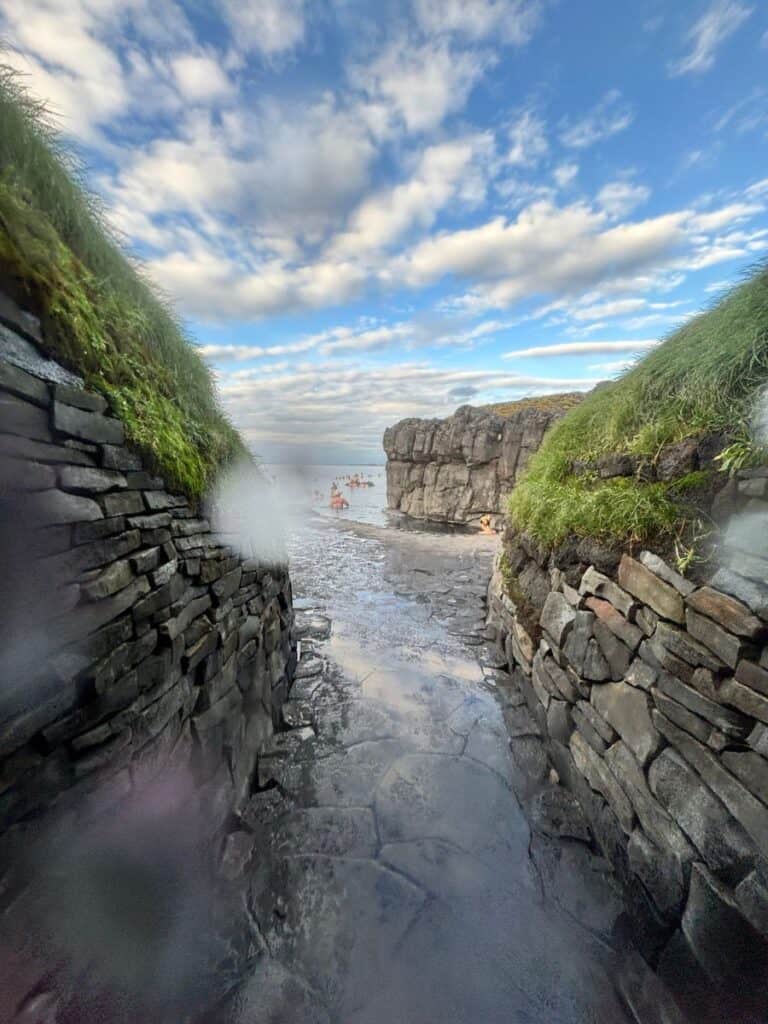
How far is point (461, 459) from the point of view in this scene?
85.6 feet

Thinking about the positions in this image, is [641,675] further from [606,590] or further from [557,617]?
[557,617]

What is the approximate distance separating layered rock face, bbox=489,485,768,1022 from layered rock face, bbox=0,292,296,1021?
2574 mm

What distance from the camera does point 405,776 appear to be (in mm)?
3639

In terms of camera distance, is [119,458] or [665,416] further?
[665,416]

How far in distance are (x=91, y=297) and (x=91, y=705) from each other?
2.40 m

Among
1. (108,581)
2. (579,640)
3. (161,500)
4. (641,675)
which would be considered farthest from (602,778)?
(161,500)

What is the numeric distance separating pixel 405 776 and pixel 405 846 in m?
0.67

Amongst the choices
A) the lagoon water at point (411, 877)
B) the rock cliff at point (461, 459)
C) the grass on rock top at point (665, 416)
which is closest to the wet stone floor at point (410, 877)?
the lagoon water at point (411, 877)

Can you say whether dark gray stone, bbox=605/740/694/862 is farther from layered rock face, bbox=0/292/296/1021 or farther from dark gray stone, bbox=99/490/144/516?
dark gray stone, bbox=99/490/144/516

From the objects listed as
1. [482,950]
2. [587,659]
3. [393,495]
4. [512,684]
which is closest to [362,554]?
[512,684]

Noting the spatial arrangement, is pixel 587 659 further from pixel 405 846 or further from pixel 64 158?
pixel 64 158

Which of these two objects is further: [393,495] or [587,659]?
[393,495]

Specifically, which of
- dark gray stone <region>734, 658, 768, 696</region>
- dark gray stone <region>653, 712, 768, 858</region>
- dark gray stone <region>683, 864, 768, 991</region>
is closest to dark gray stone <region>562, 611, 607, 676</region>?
dark gray stone <region>653, 712, 768, 858</region>

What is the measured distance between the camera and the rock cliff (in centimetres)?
2416
